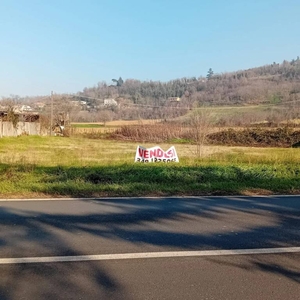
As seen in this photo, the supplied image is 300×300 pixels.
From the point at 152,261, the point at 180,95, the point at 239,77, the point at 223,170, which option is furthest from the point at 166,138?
the point at 239,77

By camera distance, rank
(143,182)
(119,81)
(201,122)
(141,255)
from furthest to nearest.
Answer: (119,81) < (201,122) < (143,182) < (141,255)

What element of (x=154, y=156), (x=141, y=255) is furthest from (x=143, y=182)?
(x=154, y=156)

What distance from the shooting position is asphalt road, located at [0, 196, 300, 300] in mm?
3730

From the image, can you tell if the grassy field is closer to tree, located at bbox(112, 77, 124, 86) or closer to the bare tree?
the bare tree

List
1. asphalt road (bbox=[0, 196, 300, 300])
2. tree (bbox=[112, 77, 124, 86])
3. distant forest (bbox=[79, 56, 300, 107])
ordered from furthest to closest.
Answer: tree (bbox=[112, 77, 124, 86])
distant forest (bbox=[79, 56, 300, 107])
asphalt road (bbox=[0, 196, 300, 300])

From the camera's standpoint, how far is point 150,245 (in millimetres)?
5082

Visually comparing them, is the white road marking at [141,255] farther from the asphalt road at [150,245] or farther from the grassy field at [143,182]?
the grassy field at [143,182]

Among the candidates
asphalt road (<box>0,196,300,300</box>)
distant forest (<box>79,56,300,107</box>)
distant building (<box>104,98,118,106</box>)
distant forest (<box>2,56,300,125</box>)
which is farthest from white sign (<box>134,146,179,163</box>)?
distant building (<box>104,98,118,106</box>)

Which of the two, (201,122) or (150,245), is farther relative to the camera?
(201,122)

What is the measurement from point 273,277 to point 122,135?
5077 cm

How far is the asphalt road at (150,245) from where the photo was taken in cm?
373

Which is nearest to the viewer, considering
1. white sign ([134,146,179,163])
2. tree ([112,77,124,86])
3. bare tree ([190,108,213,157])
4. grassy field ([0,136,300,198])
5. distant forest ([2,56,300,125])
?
grassy field ([0,136,300,198])

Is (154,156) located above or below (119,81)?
below

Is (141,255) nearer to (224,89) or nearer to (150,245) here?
(150,245)
